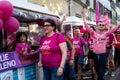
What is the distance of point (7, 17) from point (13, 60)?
0.81 metres

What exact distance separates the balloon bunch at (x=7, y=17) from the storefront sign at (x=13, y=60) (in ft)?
1.57

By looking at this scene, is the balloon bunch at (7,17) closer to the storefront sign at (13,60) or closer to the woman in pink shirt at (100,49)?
the storefront sign at (13,60)

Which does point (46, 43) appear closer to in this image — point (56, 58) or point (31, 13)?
point (56, 58)

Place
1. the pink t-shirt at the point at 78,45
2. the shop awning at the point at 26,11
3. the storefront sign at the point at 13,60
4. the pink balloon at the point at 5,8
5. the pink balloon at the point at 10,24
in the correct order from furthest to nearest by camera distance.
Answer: the pink t-shirt at the point at 78,45
the shop awning at the point at 26,11
the pink balloon at the point at 10,24
the storefront sign at the point at 13,60
the pink balloon at the point at 5,8

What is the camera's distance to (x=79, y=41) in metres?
10.2

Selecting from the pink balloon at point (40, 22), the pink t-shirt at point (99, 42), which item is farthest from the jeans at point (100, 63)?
the pink balloon at point (40, 22)

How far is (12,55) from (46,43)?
65cm

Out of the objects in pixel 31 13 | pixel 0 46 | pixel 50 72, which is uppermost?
pixel 31 13

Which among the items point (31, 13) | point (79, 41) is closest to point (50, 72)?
point (31, 13)

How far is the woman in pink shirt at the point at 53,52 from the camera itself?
642cm

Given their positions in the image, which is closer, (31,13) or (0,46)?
(0,46)

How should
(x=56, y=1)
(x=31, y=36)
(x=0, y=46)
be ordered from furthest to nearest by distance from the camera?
(x=56, y=1), (x=31, y=36), (x=0, y=46)

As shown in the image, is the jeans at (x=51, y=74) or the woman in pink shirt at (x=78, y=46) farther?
the woman in pink shirt at (x=78, y=46)

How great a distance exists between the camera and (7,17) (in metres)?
6.20
